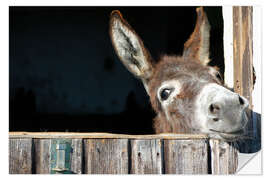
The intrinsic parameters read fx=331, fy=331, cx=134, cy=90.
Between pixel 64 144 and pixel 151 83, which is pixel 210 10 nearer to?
pixel 151 83

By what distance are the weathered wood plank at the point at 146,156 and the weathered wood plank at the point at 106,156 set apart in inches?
2.4

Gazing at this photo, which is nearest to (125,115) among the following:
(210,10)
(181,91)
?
(210,10)

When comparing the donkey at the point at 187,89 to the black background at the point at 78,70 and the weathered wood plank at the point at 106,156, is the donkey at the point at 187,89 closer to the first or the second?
the weathered wood plank at the point at 106,156

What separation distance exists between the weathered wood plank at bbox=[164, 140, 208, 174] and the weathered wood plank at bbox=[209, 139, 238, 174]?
0.06 meters

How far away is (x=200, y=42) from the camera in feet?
11.0

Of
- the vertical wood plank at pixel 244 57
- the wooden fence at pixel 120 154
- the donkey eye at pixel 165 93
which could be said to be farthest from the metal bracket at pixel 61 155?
the vertical wood plank at pixel 244 57

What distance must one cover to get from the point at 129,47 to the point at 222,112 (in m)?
1.13

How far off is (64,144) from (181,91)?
0.99 metres

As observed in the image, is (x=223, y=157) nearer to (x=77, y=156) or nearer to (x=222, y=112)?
(x=222, y=112)

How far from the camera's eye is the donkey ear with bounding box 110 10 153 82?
2.81m

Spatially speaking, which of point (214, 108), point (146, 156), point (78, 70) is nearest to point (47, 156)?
point (146, 156)

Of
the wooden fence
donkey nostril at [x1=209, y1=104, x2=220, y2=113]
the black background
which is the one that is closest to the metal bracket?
the wooden fence

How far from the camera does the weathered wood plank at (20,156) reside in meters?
2.49

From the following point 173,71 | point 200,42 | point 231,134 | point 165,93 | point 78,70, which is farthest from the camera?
point 78,70
